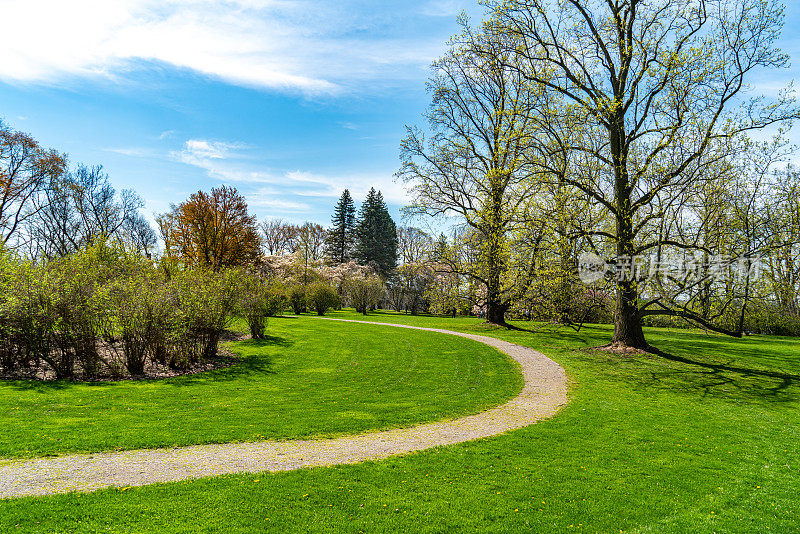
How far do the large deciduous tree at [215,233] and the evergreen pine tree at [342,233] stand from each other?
30.2 meters

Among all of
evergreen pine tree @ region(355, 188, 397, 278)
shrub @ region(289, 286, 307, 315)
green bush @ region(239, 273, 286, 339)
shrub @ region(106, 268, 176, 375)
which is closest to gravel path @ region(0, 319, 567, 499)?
shrub @ region(106, 268, 176, 375)

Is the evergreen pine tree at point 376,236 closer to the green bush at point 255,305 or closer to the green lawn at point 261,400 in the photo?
the green bush at point 255,305

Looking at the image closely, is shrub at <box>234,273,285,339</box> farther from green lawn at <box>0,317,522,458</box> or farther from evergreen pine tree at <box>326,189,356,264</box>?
evergreen pine tree at <box>326,189,356,264</box>

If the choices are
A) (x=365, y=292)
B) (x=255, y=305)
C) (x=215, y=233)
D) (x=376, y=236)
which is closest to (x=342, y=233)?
(x=376, y=236)

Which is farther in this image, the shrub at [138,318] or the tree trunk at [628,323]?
the tree trunk at [628,323]

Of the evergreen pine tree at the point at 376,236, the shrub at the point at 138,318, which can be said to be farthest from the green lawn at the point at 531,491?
the evergreen pine tree at the point at 376,236

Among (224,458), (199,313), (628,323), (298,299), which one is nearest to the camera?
(224,458)

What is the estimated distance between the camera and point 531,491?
4.81 metres

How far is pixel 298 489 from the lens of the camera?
459cm

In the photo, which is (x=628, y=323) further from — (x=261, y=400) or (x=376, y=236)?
(x=376, y=236)

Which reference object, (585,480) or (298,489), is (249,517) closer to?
(298,489)

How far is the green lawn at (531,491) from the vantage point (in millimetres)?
3971

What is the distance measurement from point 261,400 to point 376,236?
47.6 metres

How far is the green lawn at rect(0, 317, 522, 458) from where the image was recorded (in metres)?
6.16
